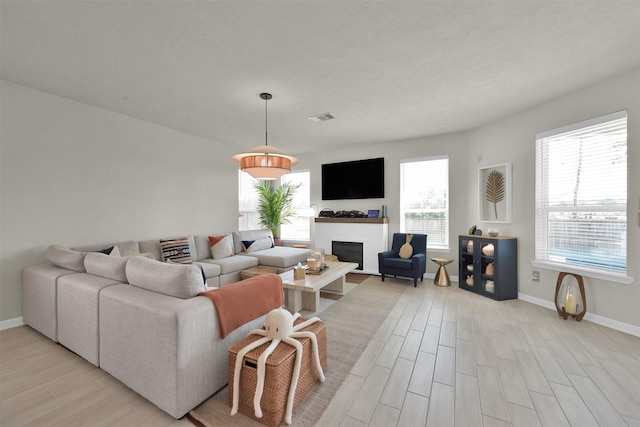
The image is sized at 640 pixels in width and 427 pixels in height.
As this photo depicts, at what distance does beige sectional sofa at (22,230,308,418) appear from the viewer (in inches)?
63.1

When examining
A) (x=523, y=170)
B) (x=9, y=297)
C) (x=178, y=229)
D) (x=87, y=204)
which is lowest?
(x=9, y=297)

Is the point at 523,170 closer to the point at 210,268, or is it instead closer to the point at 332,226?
the point at 332,226

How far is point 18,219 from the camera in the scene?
3000 millimetres

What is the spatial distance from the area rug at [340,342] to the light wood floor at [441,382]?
0.24ft

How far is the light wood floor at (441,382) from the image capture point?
1645mm

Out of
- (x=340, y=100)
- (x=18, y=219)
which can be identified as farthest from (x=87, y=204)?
(x=340, y=100)

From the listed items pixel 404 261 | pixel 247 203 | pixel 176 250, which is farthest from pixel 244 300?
pixel 247 203

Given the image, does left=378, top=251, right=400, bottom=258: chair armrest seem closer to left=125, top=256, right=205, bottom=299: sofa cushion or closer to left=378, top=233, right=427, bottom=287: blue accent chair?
left=378, top=233, right=427, bottom=287: blue accent chair

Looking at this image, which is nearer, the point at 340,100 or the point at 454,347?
the point at 454,347

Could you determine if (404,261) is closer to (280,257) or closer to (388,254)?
(388,254)

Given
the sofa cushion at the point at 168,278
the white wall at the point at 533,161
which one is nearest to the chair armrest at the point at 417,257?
the white wall at the point at 533,161

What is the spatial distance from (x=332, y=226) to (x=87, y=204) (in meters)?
4.14

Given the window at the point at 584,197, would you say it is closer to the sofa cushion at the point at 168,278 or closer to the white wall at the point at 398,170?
the white wall at the point at 398,170

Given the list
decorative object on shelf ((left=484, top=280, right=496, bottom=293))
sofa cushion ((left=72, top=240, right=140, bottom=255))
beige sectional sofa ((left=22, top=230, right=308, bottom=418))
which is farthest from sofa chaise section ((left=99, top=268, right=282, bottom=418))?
decorative object on shelf ((left=484, top=280, right=496, bottom=293))
